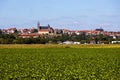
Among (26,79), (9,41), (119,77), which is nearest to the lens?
(26,79)

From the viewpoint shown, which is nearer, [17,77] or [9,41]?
[17,77]

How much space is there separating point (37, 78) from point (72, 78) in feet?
7.21

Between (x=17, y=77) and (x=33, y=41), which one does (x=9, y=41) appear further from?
(x=17, y=77)

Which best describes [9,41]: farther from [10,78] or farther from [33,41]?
[10,78]

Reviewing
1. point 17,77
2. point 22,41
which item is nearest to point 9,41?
point 22,41

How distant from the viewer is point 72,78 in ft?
71.9

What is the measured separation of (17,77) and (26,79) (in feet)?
3.89

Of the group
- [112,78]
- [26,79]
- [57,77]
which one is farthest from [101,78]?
[26,79]

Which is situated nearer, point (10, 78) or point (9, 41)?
point (10, 78)

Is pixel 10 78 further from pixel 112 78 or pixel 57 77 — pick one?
pixel 112 78

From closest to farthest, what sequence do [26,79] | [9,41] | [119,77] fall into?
[26,79]
[119,77]
[9,41]

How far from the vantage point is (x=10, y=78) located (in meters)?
21.3

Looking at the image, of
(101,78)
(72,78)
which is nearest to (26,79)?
(72,78)

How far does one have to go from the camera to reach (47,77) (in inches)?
870
